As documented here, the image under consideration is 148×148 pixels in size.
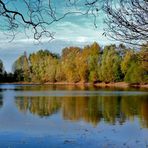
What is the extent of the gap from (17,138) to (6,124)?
196 inches

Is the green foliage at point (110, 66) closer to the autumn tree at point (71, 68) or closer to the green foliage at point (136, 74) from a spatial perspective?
the green foliage at point (136, 74)

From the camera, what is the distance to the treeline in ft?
263

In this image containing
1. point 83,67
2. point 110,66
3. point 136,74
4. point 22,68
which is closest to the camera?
point 136,74

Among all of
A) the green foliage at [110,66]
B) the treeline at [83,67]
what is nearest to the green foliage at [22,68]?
the treeline at [83,67]

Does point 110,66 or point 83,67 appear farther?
point 83,67

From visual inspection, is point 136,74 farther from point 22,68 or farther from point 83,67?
point 22,68

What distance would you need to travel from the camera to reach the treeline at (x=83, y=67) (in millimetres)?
80312

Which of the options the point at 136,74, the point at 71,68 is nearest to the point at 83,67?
the point at 71,68

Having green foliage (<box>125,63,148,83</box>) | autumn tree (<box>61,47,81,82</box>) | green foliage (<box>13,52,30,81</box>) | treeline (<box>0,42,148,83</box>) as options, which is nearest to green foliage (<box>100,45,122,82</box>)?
treeline (<box>0,42,148,83</box>)

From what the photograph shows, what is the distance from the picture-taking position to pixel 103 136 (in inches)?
675

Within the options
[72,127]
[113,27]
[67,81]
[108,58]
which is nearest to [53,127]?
[72,127]

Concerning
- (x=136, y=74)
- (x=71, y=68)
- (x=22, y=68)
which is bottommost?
(x=136, y=74)

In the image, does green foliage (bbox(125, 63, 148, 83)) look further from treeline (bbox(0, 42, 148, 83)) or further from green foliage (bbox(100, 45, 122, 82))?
green foliage (bbox(100, 45, 122, 82))

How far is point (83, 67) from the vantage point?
95.4m
